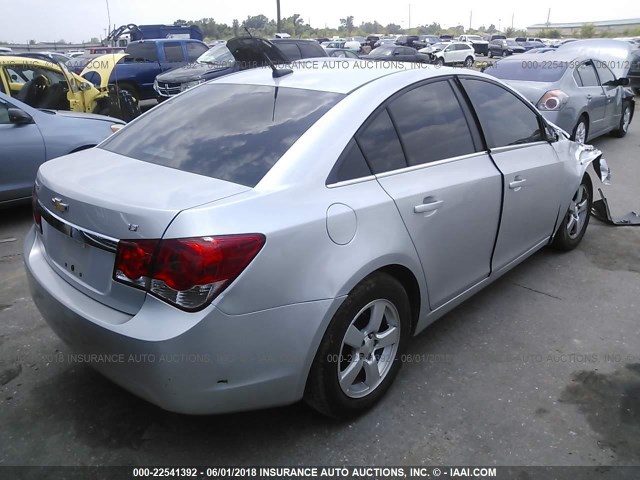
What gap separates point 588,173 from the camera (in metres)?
4.70

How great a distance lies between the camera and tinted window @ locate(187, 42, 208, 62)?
15.7 metres

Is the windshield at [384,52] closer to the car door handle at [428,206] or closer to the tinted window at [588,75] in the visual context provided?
the tinted window at [588,75]

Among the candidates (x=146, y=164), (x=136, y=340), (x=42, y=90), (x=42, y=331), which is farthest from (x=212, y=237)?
(x=42, y=90)

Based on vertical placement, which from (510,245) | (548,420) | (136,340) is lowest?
(548,420)

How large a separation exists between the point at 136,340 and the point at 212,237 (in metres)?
0.48

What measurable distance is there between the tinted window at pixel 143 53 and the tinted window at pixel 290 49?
4156 millimetres

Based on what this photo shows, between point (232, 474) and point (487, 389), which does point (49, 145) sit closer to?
point (232, 474)

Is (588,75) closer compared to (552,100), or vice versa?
(552,100)

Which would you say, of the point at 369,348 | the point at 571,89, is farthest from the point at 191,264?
the point at 571,89

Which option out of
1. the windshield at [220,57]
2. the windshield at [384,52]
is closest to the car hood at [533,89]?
the windshield at [220,57]

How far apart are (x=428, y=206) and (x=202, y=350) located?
1.35 m

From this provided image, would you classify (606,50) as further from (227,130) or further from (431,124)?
(227,130)

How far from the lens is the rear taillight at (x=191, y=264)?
6.43 ft

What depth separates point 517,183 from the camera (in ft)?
11.3
